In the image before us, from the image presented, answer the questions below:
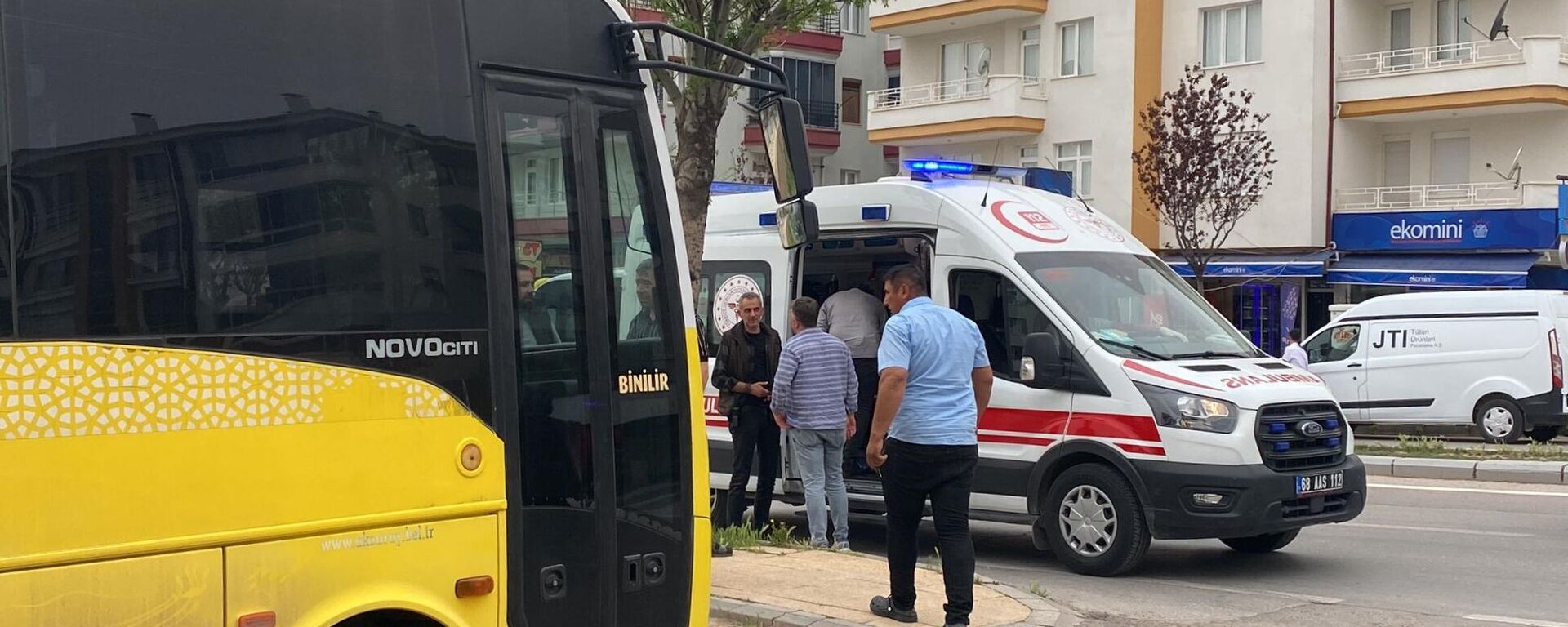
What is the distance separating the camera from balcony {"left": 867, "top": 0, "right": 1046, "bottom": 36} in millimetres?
38250

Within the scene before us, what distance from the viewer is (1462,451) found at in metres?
18.1

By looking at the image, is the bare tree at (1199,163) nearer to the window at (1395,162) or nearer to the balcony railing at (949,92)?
the window at (1395,162)

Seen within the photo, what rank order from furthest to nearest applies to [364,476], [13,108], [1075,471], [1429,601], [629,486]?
[1075,471], [1429,601], [629,486], [364,476], [13,108]

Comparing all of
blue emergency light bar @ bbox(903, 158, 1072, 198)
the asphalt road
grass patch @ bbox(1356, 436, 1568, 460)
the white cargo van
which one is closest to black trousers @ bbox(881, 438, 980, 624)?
the asphalt road

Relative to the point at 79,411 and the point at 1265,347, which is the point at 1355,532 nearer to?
the point at 79,411

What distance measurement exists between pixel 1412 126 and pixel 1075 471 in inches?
1040

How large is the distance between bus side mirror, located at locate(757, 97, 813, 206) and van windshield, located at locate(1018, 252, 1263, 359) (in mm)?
4764

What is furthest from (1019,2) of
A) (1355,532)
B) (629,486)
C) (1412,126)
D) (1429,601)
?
(629,486)

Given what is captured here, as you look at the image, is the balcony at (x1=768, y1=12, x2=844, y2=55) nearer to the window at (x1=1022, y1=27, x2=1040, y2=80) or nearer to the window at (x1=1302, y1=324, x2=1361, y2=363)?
the window at (x1=1022, y1=27, x2=1040, y2=80)

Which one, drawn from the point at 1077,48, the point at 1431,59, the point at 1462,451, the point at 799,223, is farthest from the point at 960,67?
the point at 799,223

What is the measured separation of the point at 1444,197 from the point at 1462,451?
16133mm

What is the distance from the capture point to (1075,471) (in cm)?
1028

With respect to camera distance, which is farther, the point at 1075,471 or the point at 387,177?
the point at 1075,471

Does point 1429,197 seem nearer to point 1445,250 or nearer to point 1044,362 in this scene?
point 1445,250
